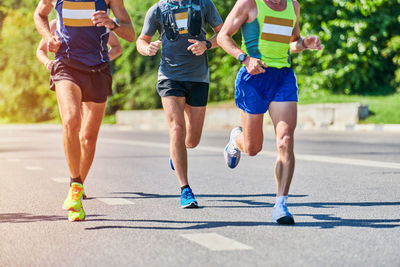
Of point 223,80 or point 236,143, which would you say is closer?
point 236,143

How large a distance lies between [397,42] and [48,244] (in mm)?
23666

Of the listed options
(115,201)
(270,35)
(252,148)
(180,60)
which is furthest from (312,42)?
(115,201)

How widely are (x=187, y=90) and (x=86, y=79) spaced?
977mm

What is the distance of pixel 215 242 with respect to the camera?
4945 mm

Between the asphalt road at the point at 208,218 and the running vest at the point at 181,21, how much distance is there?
Answer: 1507 mm

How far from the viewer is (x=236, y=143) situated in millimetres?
7605

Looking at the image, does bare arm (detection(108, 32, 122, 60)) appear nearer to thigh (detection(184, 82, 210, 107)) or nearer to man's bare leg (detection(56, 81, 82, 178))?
thigh (detection(184, 82, 210, 107))

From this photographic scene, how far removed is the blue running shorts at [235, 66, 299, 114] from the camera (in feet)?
19.9

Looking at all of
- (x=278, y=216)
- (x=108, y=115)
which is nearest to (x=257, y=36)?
(x=278, y=216)

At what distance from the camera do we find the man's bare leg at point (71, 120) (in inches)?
240

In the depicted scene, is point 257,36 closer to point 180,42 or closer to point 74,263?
point 180,42

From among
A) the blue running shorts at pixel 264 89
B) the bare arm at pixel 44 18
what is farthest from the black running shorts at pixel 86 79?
the blue running shorts at pixel 264 89

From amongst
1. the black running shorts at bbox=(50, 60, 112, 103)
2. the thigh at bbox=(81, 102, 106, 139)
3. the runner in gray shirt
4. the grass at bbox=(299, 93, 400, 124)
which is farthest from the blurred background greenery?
the black running shorts at bbox=(50, 60, 112, 103)

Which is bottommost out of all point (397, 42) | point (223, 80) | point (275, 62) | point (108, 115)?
point (108, 115)
